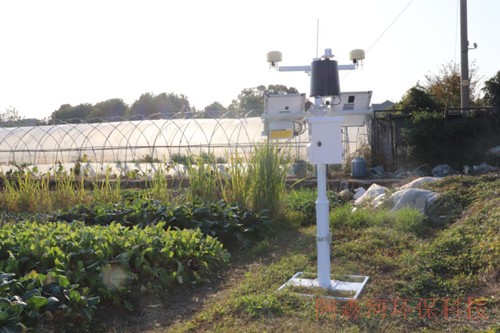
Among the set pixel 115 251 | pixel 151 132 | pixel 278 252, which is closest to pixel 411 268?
pixel 278 252

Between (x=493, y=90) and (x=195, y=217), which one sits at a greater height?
(x=493, y=90)

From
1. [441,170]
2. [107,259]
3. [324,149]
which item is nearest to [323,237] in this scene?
[324,149]

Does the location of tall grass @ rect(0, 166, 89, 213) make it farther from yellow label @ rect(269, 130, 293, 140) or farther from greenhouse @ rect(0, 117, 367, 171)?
greenhouse @ rect(0, 117, 367, 171)

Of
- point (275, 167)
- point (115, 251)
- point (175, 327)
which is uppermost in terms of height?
point (275, 167)

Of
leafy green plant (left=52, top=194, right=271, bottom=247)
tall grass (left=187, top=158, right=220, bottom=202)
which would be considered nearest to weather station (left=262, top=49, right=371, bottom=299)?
leafy green plant (left=52, top=194, right=271, bottom=247)

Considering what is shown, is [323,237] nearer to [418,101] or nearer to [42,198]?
[42,198]

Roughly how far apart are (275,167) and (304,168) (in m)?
6.50

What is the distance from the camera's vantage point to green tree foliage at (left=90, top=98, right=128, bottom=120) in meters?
43.9

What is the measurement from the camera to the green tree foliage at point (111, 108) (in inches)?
1730

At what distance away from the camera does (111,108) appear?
44.7m

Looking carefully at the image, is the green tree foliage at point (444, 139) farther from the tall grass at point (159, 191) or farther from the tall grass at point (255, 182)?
the tall grass at point (159, 191)

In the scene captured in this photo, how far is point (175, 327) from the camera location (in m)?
4.23

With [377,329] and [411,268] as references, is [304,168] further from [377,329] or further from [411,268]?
[377,329]

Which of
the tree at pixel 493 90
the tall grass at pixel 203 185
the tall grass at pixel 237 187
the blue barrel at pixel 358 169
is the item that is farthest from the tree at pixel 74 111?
the tall grass at pixel 237 187
